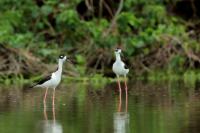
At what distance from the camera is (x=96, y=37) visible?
24.3m

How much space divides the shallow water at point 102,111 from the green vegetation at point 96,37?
401 centimetres

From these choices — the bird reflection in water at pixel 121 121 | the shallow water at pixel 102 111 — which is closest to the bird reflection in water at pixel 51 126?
the shallow water at pixel 102 111

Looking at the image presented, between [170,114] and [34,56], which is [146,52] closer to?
[34,56]

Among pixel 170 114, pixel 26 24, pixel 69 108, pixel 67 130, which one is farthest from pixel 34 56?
pixel 67 130

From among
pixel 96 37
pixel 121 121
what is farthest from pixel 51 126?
pixel 96 37

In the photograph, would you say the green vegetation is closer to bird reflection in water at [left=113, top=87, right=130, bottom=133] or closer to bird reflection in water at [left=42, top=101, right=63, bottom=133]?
bird reflection in water at [left=113, top=87, right=130, bottom=133]

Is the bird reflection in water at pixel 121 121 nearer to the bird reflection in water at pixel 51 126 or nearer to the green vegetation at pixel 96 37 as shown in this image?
the bird reflection in water at pixel 51 126

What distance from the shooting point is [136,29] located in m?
25.7

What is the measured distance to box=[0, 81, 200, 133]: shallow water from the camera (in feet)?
38.5

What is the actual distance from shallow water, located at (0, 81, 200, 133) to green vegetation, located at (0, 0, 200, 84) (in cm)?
401

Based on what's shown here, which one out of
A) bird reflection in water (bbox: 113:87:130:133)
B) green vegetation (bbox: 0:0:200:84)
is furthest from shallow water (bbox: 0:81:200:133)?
green vegetation (bbox: 0:0:200:84)

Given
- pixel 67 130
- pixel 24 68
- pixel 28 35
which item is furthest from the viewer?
pixel 28 35

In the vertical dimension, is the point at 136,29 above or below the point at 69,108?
above

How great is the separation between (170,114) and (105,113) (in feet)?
3.70
